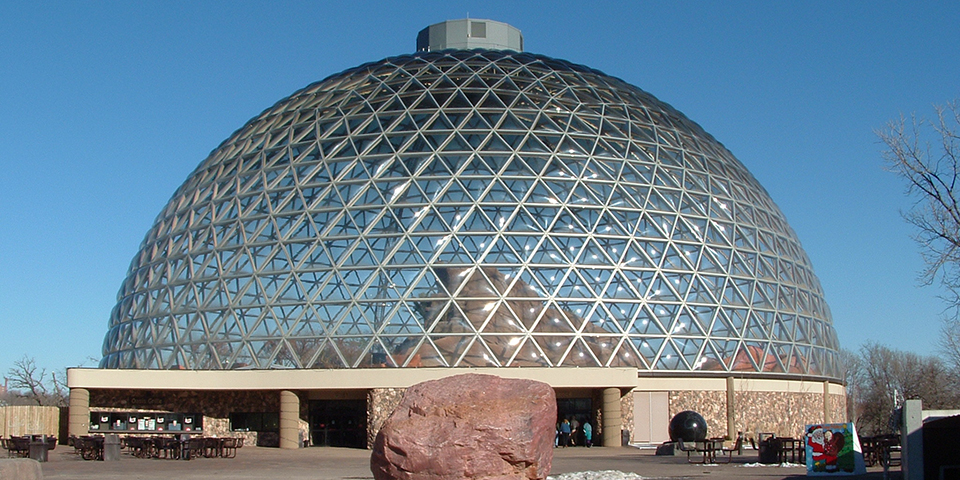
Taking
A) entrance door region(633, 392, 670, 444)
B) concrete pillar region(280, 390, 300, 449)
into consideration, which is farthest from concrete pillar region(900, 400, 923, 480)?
concrete pillar region(280, 390, 300, 449)

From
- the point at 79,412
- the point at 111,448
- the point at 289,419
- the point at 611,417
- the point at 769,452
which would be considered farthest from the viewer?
the point at 79,412

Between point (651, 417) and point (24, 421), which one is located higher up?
point (651, 417)

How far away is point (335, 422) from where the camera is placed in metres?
39.8

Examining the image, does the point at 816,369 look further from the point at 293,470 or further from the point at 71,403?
the point at 71,403

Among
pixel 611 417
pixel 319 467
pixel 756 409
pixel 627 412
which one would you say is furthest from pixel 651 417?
pixel 319 467

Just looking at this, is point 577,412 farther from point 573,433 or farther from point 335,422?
point 335,422

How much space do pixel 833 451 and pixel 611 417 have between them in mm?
16476

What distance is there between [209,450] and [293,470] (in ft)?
33.2

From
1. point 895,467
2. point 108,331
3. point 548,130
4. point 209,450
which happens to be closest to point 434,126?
point 548,130

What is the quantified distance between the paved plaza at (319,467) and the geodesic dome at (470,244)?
4.81m

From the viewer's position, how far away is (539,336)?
37.2 metres

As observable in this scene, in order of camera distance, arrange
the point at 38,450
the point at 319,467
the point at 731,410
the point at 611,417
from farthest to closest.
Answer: the point at 731,410
the point at 611,417
the point at 38,450
the point at 319,467

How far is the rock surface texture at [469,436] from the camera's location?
14.2m

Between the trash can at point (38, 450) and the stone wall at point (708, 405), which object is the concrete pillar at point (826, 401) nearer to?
the stone wall at point (708, 405)
